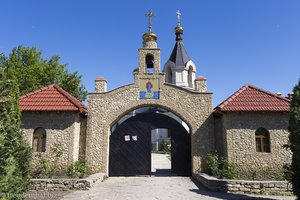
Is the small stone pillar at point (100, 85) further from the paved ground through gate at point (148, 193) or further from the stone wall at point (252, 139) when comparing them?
the stone wall at point (252, 139)

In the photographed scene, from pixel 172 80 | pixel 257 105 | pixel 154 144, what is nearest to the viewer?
pixel 257 105

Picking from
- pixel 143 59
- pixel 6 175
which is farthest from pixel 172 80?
pixel 6 175

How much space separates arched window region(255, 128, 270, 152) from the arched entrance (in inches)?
140

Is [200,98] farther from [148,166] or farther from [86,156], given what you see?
[86,156]

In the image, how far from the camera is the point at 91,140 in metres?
12.9

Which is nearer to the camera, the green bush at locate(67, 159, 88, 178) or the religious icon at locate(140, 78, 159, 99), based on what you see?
the green bush at locate(67, 159, 88, 178)

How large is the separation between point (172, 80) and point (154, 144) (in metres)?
23.4

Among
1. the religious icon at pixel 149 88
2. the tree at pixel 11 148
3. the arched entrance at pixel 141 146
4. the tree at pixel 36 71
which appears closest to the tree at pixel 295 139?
the arched entrance at pixel 141 146

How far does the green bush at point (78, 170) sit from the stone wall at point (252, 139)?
719 cm

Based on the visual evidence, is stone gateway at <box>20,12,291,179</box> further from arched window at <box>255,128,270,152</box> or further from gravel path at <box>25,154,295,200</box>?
gravel path at <box>25,154,295,200</box>

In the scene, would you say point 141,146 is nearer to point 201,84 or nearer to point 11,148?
point 201,84

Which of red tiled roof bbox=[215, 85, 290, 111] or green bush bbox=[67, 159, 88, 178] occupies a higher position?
red tiled roof bbox=[215, 85, 290, 111]

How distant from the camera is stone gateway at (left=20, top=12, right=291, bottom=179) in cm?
1203

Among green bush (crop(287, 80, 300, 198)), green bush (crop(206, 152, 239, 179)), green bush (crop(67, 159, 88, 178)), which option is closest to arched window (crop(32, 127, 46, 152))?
green bush (crop(67, 159, 88, 178))
